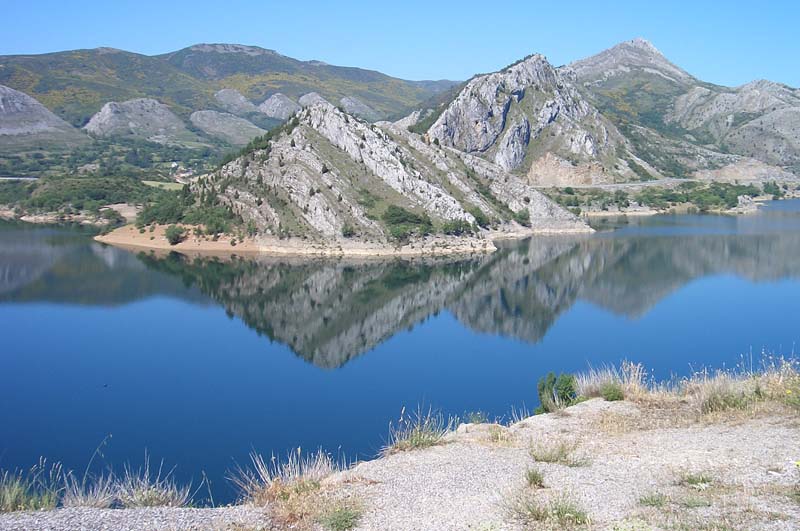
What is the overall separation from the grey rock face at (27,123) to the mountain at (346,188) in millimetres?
111660

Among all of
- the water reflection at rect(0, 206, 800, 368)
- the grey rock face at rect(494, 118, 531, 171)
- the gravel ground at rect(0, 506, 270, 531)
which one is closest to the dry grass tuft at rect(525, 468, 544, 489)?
the gravel ground at rect(0, 506, 270, 531)

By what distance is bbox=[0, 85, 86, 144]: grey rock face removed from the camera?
174500mm

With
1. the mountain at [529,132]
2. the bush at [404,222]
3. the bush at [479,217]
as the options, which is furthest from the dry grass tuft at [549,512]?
the mountain at [529,132]

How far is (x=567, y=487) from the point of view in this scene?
11.7 m

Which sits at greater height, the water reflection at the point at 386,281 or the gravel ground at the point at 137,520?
the gravel ground at the point at 137,520

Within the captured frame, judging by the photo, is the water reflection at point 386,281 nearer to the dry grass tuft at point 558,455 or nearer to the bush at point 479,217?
the bush at point 479,217

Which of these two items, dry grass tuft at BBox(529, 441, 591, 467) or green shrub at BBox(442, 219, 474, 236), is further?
green shrub at BBox(442, 219, 474, 236)

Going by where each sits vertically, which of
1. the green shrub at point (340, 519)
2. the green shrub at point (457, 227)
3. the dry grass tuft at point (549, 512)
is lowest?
the green shrub at point (340, 519)

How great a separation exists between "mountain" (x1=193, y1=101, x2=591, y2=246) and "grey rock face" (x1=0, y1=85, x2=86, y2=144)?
112 meters

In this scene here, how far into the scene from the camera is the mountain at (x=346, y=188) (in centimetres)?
7569

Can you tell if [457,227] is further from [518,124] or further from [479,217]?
[518,124]

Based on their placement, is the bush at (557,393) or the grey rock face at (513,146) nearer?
the bush at (557,393)

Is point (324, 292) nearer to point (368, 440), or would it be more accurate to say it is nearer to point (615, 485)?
point (368, 440)

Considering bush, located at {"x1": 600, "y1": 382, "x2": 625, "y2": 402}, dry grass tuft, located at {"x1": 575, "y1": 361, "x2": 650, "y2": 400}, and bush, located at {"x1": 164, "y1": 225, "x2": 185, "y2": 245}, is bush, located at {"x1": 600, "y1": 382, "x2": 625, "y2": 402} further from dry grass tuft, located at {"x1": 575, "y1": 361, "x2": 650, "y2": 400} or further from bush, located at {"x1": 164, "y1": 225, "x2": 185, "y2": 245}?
bush, located at {"x1": 164, "y1": 225, "x2": 185, "y2": 245}
